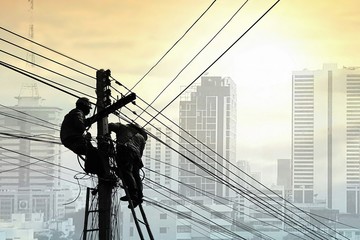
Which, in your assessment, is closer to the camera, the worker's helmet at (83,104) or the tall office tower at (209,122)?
the worker's helmet at (83,104)

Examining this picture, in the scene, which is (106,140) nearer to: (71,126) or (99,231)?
(71,126)

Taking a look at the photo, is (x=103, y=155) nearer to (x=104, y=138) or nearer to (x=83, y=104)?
(x=104, y=138)

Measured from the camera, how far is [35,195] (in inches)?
2955

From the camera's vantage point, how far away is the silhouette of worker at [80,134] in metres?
5.88

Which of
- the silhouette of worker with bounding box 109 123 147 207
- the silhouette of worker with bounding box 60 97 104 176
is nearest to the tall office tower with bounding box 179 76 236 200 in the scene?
the silhouette of worker with bounding box 109 123 147 207

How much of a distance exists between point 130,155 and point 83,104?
58cm

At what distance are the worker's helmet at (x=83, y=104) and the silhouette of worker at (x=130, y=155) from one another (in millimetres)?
374

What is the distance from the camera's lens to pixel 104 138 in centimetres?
600

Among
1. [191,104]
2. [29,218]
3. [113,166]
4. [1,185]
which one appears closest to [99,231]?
[113,166]

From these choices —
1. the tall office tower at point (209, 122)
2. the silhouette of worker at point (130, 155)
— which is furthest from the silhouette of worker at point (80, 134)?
the tall office tower at point (209, 122)

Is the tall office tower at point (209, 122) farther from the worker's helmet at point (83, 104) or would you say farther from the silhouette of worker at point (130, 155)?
the worker's helmet at point (83, 104)

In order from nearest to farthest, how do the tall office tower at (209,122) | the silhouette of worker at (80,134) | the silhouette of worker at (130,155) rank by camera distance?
the silhouette of worker at (80,134) → the silhouette of worker at (130,155) → the tall office tower at (209,122)

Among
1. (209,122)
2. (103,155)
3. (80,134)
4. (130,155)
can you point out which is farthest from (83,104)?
(209,122)

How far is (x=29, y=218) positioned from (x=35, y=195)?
3742 mm
